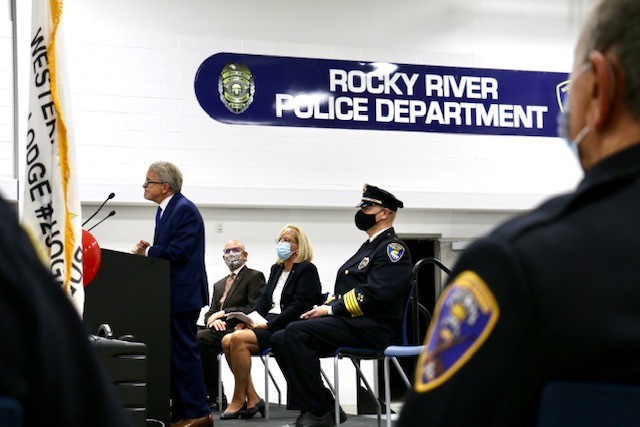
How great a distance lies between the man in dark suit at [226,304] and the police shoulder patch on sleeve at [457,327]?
5.31 m

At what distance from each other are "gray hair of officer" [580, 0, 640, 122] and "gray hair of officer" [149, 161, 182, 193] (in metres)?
3.90

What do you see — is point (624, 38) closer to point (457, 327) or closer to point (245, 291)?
point (457, 327)

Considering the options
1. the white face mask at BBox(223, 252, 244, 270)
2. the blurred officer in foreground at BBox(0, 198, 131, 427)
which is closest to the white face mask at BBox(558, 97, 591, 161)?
the blurred officer in foreground at BBox(0, 198, 131, 427)

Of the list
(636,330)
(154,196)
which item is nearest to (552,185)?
(154,196)

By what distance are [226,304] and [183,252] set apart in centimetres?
192

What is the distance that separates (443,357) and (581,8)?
817cm

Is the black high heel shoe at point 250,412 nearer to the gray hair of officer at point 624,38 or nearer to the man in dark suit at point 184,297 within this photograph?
the man in dark suit at point 184,297

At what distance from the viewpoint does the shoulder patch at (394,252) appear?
4.36 meters

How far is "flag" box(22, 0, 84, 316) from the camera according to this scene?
8.75ft

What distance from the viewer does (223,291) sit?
256 inches

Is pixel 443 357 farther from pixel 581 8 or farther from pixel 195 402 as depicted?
pixel 581 8

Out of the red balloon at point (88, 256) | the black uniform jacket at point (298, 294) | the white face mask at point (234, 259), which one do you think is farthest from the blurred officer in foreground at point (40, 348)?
the white face mask at point (234, 259)

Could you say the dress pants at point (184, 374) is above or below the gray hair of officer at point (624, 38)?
below


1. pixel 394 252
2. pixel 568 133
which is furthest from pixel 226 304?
pixel 568 133
